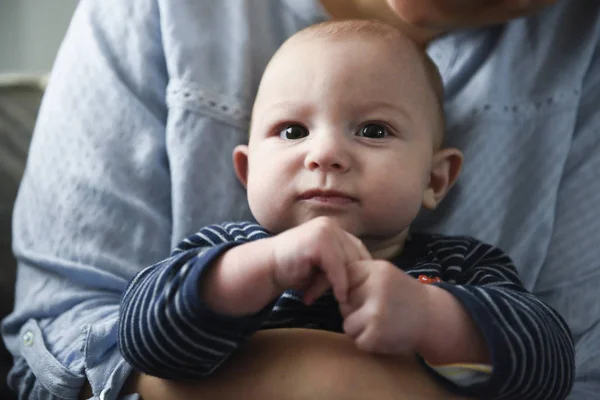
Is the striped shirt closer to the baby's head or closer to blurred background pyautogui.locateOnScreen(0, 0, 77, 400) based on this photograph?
the baby's head

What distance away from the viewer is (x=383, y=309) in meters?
0.60

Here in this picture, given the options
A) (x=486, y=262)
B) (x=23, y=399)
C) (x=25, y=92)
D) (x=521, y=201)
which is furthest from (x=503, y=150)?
(x=25, y=92)

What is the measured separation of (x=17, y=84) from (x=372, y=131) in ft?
2.46

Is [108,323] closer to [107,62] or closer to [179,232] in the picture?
[179,232]

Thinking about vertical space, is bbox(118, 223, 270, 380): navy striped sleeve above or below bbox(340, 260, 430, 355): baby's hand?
below

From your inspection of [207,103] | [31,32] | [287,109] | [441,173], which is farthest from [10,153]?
[31,32]

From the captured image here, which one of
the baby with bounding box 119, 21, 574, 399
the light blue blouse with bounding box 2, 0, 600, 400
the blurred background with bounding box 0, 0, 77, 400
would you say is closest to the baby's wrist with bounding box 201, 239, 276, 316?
the baby with bounding box 119, 21, 574, 399

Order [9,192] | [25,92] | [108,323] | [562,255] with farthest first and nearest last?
[25,92], [9,192], [562,255], [108,323]

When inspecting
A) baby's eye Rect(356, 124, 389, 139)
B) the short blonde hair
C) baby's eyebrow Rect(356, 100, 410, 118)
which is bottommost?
baby's eye Rect(356, 124, 389, 139)

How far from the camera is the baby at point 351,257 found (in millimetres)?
618

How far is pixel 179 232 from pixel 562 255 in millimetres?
460

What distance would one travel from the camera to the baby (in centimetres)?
62

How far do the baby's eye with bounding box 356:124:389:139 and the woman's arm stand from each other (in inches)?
8.8

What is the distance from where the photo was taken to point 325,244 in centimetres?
60
